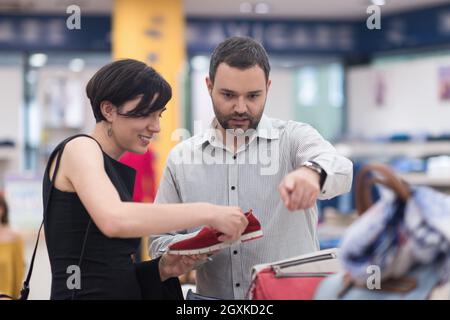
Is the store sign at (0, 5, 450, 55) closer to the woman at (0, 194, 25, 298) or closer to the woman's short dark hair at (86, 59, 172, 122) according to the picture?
the woman at (0, 194, 25, 298)

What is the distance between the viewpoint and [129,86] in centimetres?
137

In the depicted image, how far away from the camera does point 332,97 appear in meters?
10.0

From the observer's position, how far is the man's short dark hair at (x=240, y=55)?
1.51m

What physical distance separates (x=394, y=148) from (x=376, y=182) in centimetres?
757

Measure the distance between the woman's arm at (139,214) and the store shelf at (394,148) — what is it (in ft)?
23.7

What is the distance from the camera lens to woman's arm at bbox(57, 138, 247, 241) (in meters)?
1.23

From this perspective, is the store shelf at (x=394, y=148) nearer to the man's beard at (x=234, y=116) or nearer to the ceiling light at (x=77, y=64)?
the ceiling light at (x=77, y=64)
